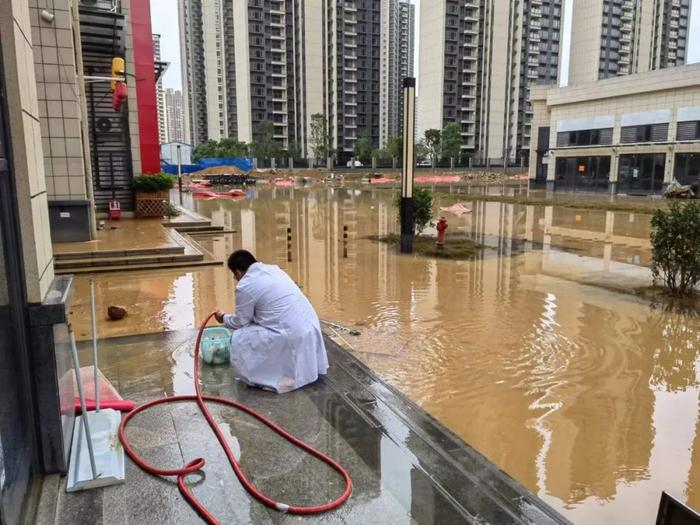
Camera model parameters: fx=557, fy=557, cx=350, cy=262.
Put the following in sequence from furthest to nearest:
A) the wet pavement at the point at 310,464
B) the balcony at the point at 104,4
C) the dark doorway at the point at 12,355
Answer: the balcony at the point at 104,4 → the wet pavement at the point at 310,464 → the dark doorway at the point at 12,355

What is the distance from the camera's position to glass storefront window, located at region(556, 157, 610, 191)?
38344mm

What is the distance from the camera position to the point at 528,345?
712 cm

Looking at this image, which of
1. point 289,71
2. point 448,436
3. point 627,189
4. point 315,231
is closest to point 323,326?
point 448,436

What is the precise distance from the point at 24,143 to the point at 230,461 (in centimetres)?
217

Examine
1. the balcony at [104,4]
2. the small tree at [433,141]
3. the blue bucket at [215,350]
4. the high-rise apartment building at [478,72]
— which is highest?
the high-rise apartment building at [478,72]

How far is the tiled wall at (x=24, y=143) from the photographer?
275 centimetres

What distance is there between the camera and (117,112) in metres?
19.0

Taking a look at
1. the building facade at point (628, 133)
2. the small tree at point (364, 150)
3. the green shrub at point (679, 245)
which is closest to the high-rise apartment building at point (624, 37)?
the small tree at point (364, 150)

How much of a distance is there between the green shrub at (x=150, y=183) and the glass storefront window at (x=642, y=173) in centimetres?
2990

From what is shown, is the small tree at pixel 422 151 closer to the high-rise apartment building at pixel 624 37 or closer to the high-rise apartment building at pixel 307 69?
the high-rise apartment building at pixel 307 69

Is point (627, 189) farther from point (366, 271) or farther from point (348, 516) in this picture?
point (348, 516)

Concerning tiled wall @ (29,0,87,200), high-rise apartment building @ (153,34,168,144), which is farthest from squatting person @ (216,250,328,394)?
high-rise apartment building @ (153,34,168,144)

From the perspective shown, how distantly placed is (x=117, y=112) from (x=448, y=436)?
1842 cm

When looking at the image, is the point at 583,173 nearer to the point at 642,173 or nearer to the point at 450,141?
the point at 642,173
